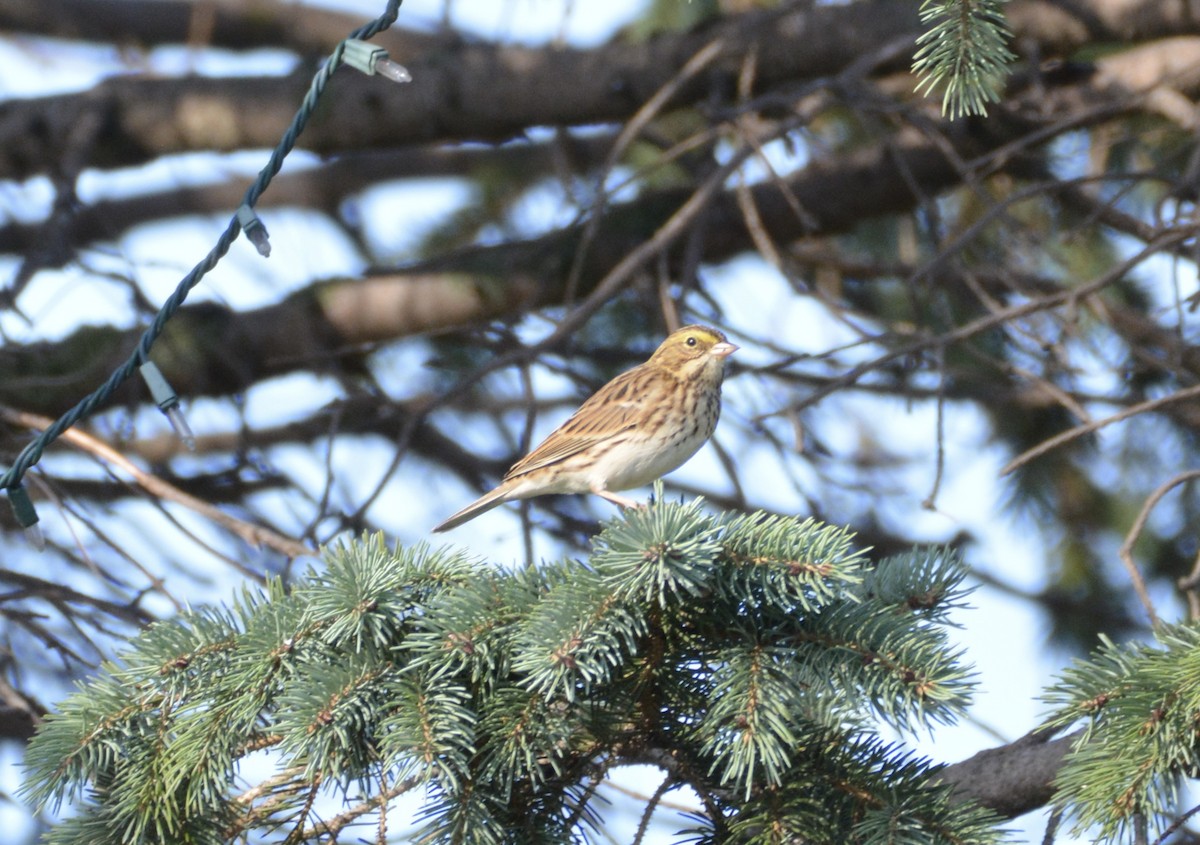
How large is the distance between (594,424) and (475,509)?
1.75 ft

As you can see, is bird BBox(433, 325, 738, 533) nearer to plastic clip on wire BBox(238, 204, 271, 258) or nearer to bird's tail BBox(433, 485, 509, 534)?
bird's tail BBox(433, 485, 509, 534)

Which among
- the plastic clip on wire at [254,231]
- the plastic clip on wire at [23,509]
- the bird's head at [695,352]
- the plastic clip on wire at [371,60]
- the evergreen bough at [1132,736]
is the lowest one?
the evergreen bough at [1132,736]

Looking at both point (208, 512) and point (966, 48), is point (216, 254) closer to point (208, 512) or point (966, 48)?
point (966, 48)

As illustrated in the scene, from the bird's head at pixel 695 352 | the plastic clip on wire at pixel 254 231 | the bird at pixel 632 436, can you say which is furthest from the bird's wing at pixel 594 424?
the plastic clip on wire at pixel 254 231

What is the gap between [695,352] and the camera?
5.03 metres

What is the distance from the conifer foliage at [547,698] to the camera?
2.46m

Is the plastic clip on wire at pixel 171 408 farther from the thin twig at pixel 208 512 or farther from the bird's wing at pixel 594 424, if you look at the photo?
the bird's wing at pixel 594 424

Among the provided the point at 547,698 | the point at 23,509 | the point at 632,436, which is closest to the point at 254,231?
the point at 23,509

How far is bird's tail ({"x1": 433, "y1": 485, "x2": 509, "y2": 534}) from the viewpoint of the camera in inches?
189

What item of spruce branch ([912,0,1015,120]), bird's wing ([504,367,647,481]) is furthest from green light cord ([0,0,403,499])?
bird's wing ([504,367,647,481])

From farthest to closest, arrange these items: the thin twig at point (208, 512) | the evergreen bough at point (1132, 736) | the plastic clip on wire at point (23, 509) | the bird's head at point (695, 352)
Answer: the bird's head at point (695, 352) < the thin twig at point (208, 512) < the plastic clip on wire at point (23, 509) < the evergreen bough at point (1132, 736)

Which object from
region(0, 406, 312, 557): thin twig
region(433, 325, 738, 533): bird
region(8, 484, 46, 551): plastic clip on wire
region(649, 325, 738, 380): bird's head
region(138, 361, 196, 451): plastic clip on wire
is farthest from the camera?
region(649, 325, 738, 380): bird's head

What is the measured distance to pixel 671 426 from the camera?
4766mm

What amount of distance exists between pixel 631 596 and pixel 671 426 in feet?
7.56
